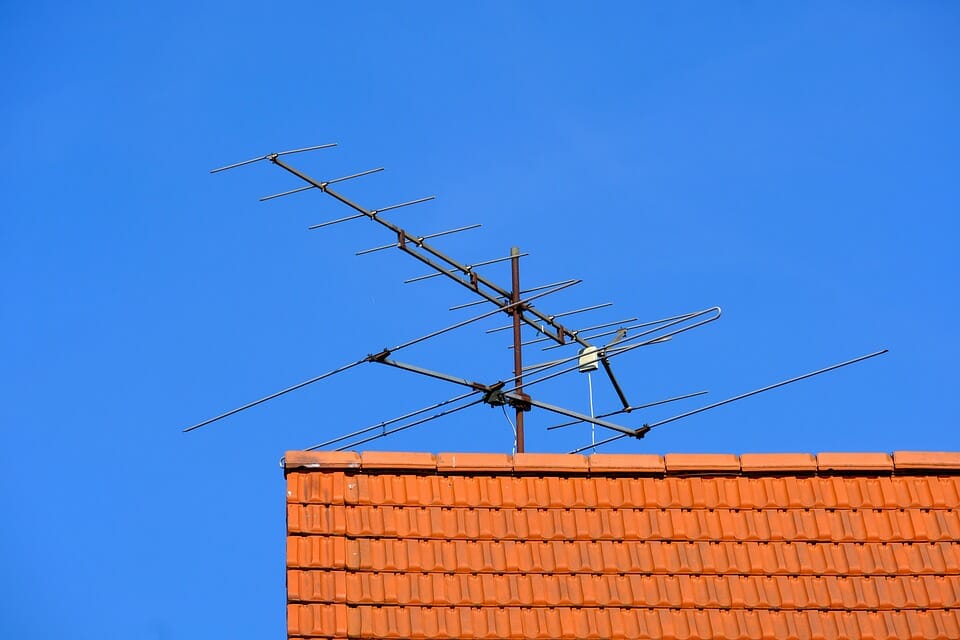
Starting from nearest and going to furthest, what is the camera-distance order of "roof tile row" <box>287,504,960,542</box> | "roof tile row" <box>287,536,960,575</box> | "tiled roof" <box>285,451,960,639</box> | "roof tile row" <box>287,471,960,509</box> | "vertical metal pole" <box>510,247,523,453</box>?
1. "tiled roof" <box>285,451,960,639</box>
2. "roof tile row" <box>287,536,960,575</box>
3. "roof tile row" <box>287,504,960,542</box>
4. "roof tile row" <box>287,471,960,509</box>
5. "vertical metal pole" <box>510,247,523,453</box>

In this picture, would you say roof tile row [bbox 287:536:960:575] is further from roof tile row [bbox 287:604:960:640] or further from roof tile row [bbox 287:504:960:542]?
roof tile row [bbox 287:604:960:640]

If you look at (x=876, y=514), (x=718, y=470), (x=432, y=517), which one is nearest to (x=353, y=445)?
(x=432, y=517)

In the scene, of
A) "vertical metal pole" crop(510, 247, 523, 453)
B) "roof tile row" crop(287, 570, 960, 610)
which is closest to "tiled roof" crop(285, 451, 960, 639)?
"roof tile row" crop(287, 570, 960, 610)

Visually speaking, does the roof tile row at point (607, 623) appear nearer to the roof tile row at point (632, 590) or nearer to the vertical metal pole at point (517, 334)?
the roof tile row at point (632, 590)

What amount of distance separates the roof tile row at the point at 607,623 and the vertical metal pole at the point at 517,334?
3003 millimetres

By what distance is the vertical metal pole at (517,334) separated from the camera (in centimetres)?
1429

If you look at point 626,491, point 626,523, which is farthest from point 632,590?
point 626,491

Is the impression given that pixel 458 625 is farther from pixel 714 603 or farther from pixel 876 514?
pixel 876 514

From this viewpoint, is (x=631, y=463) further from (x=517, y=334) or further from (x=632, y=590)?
(x=517, y=334)

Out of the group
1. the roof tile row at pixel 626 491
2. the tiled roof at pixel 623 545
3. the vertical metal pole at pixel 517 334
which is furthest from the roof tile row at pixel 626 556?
the vertical metal pole at pixel 517 334

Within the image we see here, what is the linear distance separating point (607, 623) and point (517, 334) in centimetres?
408

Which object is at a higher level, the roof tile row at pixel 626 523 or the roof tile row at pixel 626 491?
the roof tile row at pixel 626 491

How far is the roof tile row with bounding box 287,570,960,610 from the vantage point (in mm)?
11352

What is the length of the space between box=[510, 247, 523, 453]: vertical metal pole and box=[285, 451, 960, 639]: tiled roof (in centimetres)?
217
